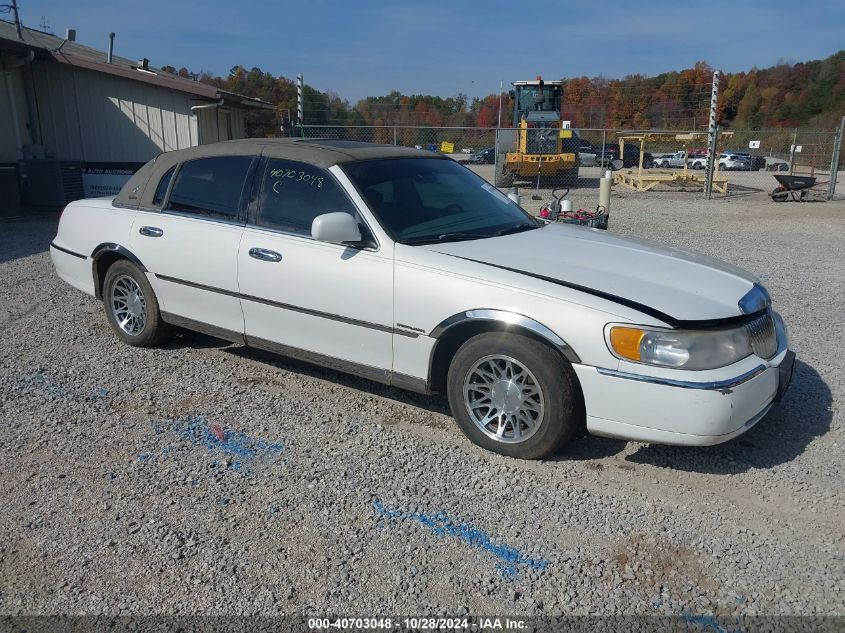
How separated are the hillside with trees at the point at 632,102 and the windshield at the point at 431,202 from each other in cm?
1701

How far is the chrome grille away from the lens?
358 centimetres

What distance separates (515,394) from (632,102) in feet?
165

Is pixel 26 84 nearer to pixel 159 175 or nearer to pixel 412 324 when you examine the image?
pixel 159 175

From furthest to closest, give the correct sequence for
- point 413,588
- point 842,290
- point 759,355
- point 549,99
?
point 549,99 → point 842,290 → point 759,355 → point 413,588

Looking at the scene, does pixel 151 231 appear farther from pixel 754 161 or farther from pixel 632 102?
pixel 632 102

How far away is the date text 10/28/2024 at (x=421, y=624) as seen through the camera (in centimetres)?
253

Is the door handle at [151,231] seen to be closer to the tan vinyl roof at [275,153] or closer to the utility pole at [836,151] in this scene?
the tan vinyl roof at [275,153]

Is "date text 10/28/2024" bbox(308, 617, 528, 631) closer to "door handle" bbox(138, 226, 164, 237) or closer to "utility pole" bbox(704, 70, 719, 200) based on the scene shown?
"door handle" bbox(138, 226, 164, 237)

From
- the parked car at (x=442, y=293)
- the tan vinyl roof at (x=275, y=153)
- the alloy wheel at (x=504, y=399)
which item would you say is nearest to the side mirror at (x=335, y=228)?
the parked car at (x=442, y=293)

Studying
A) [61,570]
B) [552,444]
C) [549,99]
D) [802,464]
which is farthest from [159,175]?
[549,99]

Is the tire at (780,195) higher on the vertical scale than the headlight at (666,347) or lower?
lower

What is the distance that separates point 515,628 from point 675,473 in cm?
155

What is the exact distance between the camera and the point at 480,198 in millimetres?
4891

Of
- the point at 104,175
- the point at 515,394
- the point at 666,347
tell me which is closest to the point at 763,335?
the point at 666,347
